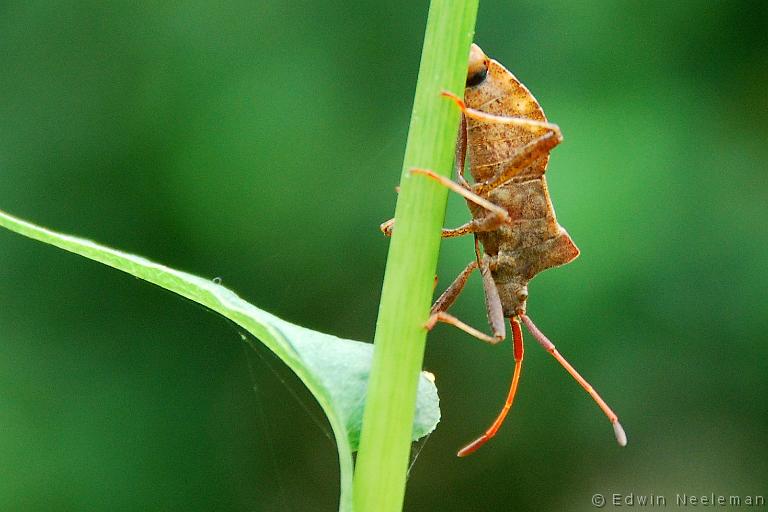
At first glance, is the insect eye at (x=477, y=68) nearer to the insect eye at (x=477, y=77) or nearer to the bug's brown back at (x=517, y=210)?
the insect eye at (x=477, y=77)

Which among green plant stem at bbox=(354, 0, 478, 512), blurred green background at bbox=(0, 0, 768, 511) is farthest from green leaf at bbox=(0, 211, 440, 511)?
blurred green background at bbox=(0, 0, 768, 511)

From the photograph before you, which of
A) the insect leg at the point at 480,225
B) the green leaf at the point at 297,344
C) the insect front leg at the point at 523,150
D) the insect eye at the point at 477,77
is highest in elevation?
the insect eye at the point at 477,77

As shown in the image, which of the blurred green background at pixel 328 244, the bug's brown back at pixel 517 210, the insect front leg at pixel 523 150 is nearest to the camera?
the insect front leg at pixel 523 150

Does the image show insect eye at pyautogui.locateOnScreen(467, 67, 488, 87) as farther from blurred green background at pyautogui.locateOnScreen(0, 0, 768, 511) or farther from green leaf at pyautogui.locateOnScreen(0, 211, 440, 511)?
blurred green background at pyautogui.locateOnScreen(0, 0, 768, 511)

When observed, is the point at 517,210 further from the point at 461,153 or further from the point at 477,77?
the point at 477,77

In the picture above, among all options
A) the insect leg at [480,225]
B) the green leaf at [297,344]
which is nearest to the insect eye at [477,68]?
the insect leg at [480,225]

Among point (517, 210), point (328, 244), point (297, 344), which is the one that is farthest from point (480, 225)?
point (328, 244)

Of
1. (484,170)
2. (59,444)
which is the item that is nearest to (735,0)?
(484,170)
